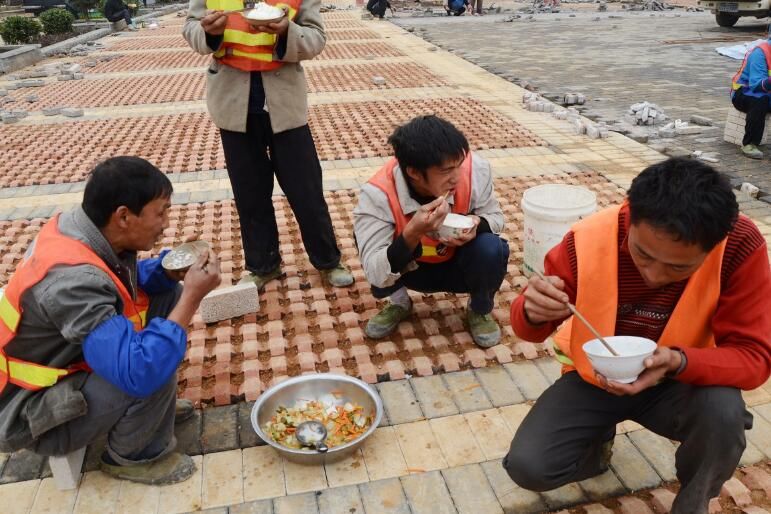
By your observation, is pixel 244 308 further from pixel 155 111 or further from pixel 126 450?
pixel 155 111

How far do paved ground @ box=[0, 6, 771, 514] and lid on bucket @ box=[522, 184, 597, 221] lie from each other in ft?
1.68

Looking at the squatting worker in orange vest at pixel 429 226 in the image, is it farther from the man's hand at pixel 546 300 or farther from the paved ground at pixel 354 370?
the man's hand at pixel 546 300

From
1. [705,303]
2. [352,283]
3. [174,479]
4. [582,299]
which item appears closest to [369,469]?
[174,479]

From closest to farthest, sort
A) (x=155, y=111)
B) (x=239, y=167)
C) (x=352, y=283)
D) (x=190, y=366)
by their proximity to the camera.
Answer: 1. (x=190, y=366)
2. (x=239, y=167)
3. (x=352, y=283)
4. (x=155, y=111)

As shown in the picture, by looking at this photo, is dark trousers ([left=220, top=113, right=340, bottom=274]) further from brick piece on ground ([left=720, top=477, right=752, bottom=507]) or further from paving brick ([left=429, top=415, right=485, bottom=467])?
brick piece on ground ([left=720, top=477, right=752, bottom=507])

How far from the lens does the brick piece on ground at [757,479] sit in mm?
2184

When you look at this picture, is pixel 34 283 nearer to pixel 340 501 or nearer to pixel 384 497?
pixel 340 501

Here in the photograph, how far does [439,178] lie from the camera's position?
8.52 ft

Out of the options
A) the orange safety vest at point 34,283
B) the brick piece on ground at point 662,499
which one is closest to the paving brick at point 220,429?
the orange safety vest at point 34,283

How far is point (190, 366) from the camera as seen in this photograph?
2.99 metres

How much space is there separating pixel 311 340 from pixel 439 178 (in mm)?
1125

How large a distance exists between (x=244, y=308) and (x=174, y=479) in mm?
1250

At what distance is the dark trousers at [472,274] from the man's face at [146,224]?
1.20m

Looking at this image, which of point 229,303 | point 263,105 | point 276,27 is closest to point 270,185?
point 263,105
